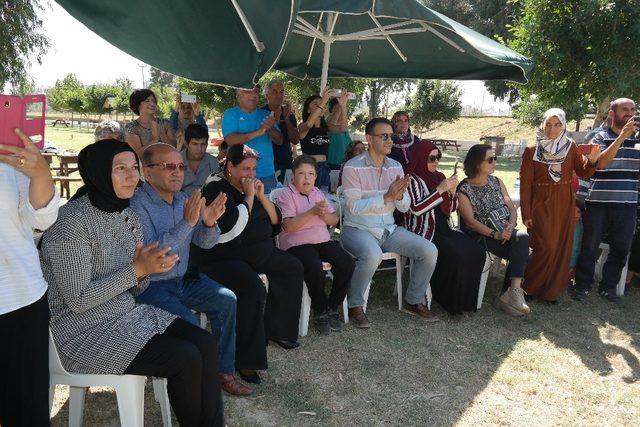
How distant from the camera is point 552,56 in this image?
8.18 metres

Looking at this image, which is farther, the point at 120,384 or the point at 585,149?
the point at 585,149

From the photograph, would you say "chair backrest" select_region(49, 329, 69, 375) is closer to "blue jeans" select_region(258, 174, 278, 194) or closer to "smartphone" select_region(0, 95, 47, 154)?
"smartphone" select_region(0, 95, 47, 154)

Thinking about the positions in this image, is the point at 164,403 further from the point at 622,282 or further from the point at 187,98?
the point at 622,282

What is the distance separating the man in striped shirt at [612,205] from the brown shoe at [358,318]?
2.32 m

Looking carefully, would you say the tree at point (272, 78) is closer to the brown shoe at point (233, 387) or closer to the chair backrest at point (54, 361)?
the brown shoe at point (233, 387)

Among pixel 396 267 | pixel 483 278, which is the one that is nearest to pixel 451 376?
pixel 396 267

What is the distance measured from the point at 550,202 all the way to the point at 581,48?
4884mm

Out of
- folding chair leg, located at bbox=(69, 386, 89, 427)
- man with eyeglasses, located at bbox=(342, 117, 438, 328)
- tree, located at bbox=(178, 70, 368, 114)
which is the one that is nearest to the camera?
folding chair leg, located at bbox=(69, 386, 89, 427)

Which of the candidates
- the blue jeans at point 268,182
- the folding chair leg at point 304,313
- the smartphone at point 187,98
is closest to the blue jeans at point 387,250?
the folding chair leg at point 304,313

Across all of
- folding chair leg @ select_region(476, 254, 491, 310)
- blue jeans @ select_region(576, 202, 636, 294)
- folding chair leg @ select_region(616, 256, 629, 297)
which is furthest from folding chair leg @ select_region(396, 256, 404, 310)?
folding chair leg @ select_region(616, 256, 629, 297)

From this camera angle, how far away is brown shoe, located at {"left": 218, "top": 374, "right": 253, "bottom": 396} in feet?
10.1

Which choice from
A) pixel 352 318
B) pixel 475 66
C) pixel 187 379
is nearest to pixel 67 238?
pixel 187 379

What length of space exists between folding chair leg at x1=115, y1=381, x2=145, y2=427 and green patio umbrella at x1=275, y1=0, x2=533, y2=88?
2.65 meters

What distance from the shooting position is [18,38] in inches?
472
